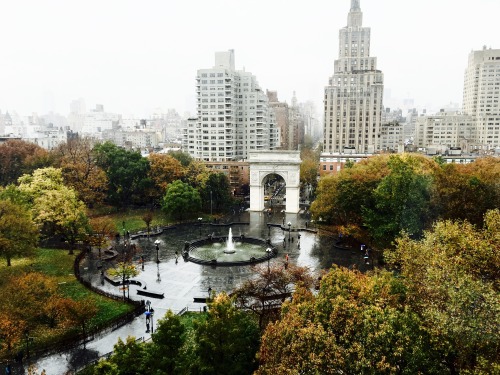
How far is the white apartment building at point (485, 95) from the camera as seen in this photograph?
11019cm

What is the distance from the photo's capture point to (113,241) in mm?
42625

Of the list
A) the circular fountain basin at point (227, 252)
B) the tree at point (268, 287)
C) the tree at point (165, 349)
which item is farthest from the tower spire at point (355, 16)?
the tree at point (165, 349)

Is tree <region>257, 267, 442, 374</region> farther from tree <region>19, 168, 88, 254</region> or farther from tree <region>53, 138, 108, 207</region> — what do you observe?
tree <region>53, 138, 108, 207</region>

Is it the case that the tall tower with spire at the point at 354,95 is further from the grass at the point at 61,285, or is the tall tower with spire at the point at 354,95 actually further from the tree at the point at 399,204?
the grass at the point at 61,285

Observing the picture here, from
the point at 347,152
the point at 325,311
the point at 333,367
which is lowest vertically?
the point at 333,367

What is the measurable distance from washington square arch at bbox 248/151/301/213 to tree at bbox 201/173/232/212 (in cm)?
471

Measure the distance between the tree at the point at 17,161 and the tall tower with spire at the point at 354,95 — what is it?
62.7 m

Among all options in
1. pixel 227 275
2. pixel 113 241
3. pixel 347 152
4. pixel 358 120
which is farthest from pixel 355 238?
pixel 358 120

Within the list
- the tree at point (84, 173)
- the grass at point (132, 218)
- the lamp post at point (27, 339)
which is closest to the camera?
the lamp post at point (27, 339)

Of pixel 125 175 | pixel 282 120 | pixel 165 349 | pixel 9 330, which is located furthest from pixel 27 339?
pixel 282 120

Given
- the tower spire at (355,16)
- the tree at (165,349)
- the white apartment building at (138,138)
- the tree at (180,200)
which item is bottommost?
the tree at (165,349)

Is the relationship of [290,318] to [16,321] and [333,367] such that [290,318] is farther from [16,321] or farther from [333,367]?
[16,321]

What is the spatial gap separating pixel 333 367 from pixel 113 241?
113 ft

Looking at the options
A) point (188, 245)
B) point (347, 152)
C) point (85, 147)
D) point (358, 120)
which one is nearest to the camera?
point (188, 245)
